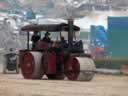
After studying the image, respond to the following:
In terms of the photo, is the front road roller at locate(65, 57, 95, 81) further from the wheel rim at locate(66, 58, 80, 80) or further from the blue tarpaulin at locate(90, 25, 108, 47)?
the blue tarpaulin at locate(90, 25, 108, 47)

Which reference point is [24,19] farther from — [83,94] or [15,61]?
[83,94]

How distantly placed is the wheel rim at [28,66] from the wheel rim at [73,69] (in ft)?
5.77

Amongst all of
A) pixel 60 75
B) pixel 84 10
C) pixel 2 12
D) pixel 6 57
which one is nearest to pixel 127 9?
pixel 84 10

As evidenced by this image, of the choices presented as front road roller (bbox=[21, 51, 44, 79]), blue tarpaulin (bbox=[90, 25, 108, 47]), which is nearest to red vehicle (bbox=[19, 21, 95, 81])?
front road roller (bbox=[21, 51, 44, 79])

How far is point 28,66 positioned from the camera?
26.5m

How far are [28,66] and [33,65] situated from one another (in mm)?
404

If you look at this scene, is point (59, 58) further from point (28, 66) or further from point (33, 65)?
point (28, 66)

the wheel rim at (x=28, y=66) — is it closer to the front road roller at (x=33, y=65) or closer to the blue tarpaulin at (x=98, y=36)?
the front road roller at (x=33, y=65)

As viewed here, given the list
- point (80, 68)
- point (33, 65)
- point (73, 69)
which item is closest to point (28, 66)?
point (33, 65)

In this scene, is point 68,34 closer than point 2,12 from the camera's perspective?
Yes

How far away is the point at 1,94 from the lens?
56.9 feet

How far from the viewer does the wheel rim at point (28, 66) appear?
26.3 m

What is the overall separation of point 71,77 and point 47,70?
1123mm

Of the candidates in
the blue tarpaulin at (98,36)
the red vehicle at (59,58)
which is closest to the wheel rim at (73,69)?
the red vehicle at (59,58)
